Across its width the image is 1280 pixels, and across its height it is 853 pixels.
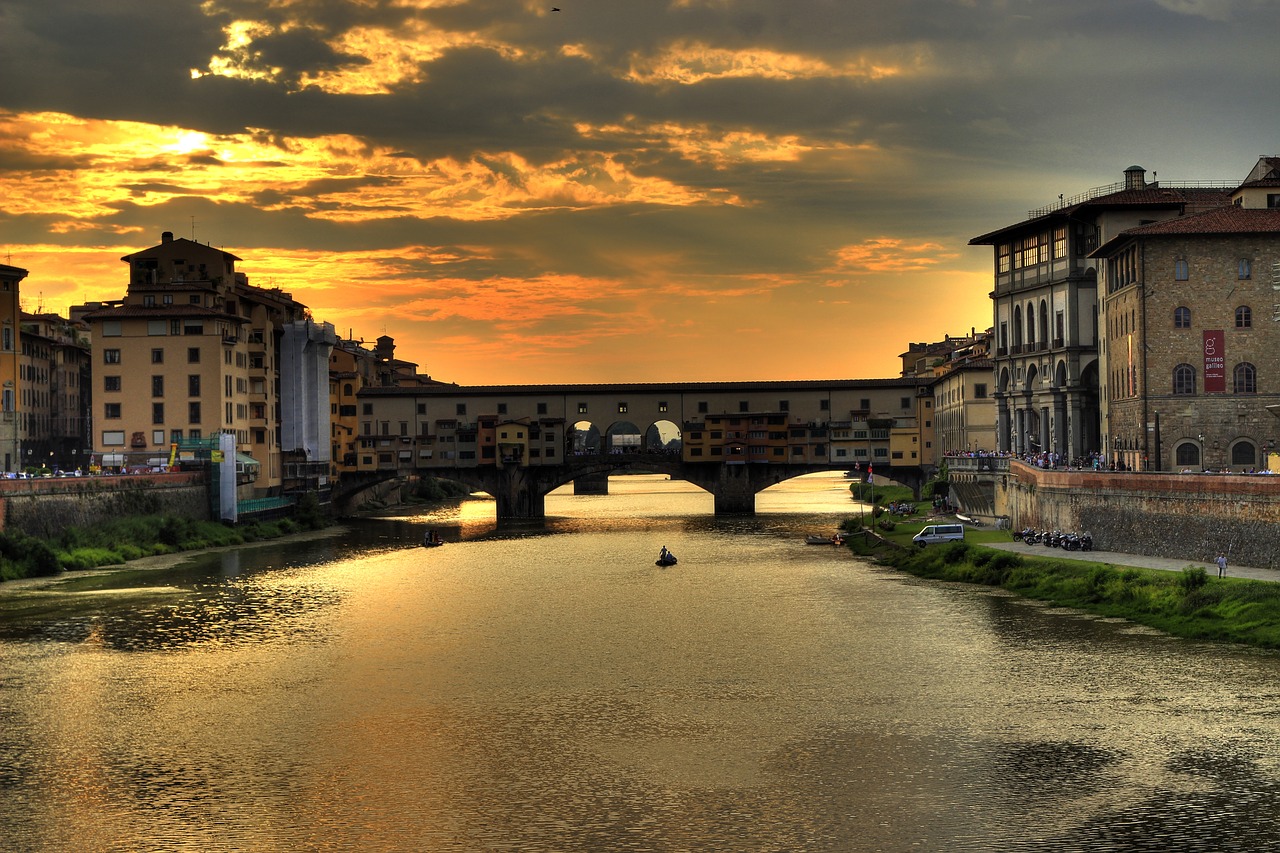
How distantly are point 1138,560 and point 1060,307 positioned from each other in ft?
121

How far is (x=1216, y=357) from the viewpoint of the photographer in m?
67.9

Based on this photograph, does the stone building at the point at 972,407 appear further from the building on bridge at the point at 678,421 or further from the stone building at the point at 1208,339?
the stone building at the point at 1208,339

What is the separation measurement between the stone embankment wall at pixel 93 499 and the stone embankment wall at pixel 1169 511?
167ft

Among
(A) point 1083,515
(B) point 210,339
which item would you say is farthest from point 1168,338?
(B) point 210,339

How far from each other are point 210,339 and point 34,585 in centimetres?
3619

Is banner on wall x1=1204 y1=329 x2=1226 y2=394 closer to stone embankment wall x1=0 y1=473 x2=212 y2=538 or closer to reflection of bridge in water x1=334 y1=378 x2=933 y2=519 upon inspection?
reflection of bridge in water x1=334 y1=378 x2=933 y2=519

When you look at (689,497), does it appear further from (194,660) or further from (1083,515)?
(194,660)

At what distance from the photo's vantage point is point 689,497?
154875 mm

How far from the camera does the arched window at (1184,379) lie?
68.7m

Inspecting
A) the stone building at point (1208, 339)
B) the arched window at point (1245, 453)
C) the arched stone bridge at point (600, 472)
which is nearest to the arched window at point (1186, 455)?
the stone building at point (1208, 339)

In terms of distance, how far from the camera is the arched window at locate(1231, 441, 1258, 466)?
6800 cm

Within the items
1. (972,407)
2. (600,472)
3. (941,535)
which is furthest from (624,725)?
(600,472)

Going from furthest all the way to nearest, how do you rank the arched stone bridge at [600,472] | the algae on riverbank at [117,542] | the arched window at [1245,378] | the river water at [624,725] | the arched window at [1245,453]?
the arched stone bridge at [600,472] < the arched window at [1245,453] < the arched window at [1245,378] < the algae on riverbank at [117,542] < the river water at [624,725]

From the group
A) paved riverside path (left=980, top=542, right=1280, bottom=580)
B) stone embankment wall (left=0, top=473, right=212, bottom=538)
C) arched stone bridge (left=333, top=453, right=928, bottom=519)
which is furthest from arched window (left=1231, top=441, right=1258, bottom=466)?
stone embankment wall (left=0, top=473, right=212, bottom=538)
